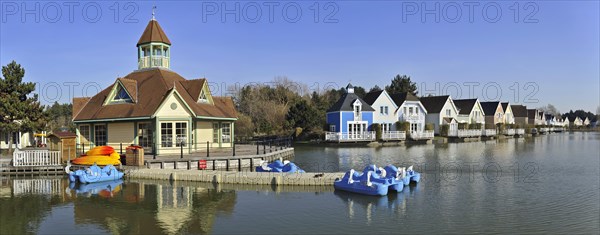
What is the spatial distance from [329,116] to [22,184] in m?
35.2

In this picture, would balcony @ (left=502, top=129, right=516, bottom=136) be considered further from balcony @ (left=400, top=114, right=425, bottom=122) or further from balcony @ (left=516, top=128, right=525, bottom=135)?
balcony @ (left=400, top=114, right=425, bottom=122)

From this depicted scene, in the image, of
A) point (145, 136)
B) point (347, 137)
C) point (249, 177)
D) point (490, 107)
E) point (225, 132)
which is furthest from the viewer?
point (490, 107)

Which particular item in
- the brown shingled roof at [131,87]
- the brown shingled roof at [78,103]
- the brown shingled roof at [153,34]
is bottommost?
the brown shingled roof at [78,103]

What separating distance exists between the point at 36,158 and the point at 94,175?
5.10m

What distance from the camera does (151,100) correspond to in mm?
26828

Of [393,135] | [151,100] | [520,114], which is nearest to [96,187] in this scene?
[151,100]

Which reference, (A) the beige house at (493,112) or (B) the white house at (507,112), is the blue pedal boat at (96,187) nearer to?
(A) the beige house at (493,112)

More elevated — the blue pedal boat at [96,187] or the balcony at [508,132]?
the balcony at [508,132]

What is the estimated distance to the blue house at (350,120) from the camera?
47250 mm

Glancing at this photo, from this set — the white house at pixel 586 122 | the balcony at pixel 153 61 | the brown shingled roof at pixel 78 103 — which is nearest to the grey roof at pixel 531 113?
the white house at pixel 586 122

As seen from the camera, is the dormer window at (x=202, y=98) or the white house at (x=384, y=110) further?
the white house at (x=384, y=110)

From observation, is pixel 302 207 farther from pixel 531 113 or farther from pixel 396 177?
pixel 531 113

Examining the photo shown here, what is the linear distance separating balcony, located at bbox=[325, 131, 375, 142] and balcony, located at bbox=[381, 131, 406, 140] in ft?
4.93

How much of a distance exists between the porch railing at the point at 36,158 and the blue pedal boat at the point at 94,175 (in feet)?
12.0
